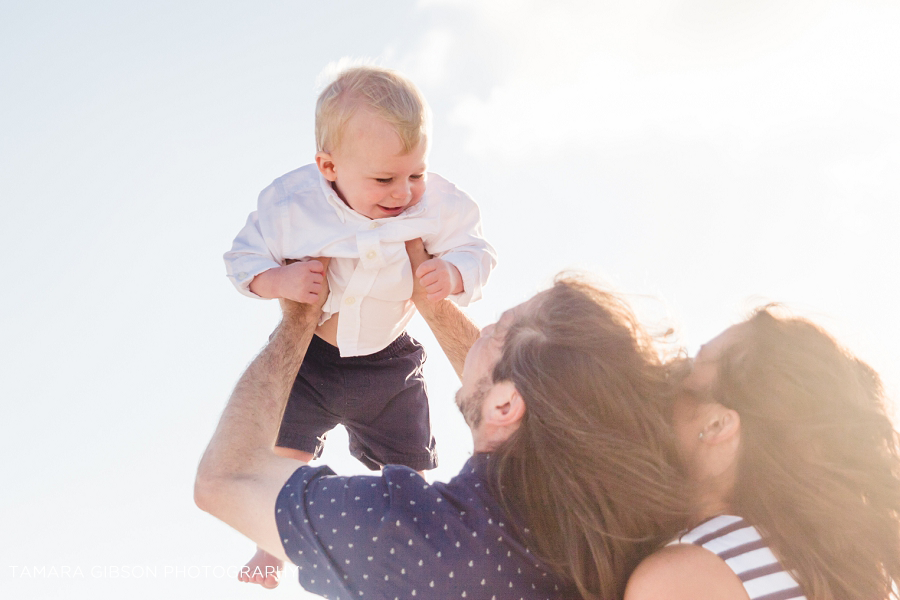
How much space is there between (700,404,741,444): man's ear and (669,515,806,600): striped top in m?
0.25

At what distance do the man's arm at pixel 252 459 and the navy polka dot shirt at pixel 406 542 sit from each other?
0.10 meters

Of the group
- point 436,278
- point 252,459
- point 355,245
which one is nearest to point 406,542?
point 252,459

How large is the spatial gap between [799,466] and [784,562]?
313 mm

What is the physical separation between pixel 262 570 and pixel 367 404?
101 centimetres

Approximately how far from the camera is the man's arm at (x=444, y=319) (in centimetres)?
341

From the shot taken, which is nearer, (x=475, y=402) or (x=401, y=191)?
(x=475, y=402)

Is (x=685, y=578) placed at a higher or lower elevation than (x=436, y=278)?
lower

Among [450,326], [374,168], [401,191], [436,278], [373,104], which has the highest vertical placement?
[373,104]

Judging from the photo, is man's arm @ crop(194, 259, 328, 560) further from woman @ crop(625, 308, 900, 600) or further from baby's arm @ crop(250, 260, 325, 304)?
woman @ crop(625, 308, 900, 600)

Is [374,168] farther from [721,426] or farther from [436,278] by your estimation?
[721,426]

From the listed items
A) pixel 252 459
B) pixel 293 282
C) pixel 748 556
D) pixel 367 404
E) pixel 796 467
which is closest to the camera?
pixel 748 556

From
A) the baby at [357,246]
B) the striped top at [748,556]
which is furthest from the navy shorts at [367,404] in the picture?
the striped top at [748,556]

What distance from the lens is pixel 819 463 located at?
222 cm

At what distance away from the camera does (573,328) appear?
88.2 inches
